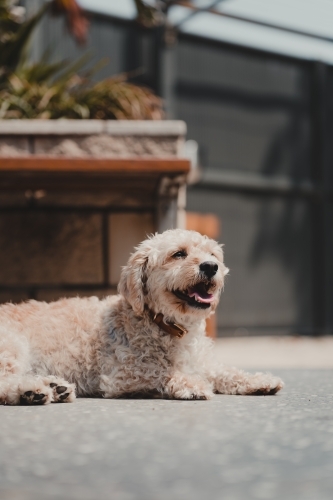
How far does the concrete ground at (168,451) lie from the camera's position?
1.90 metres

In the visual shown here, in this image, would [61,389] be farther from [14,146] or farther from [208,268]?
[14,146]

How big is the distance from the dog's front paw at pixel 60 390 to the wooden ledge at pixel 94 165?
2.06 metres

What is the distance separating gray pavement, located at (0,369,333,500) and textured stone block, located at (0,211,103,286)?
2.73 meters

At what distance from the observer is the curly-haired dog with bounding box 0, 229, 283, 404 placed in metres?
3.81

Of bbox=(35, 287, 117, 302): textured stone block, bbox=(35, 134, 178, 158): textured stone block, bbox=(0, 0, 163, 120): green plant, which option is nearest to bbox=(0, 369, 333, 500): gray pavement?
bbox=(35, 287, 117, 302): textured stone block

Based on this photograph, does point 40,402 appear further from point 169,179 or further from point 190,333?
point 169,179

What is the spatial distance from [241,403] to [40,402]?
0.91 m

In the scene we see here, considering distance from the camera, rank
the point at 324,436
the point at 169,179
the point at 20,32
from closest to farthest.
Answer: the point at 324,436 → the point at 169,179 → the point at 20,32

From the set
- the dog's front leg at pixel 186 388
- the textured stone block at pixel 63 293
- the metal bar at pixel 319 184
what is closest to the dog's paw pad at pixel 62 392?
the dog's front leg at pixel 186 388

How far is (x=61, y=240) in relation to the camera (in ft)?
20.2

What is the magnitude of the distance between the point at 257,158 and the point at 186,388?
10.8 meters

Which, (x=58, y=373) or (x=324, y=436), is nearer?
(x=324, y=436)

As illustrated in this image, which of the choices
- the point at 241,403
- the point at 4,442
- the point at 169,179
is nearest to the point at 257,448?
the point at 4,442

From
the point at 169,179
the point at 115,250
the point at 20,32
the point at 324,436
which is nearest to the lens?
the point at 324,436
